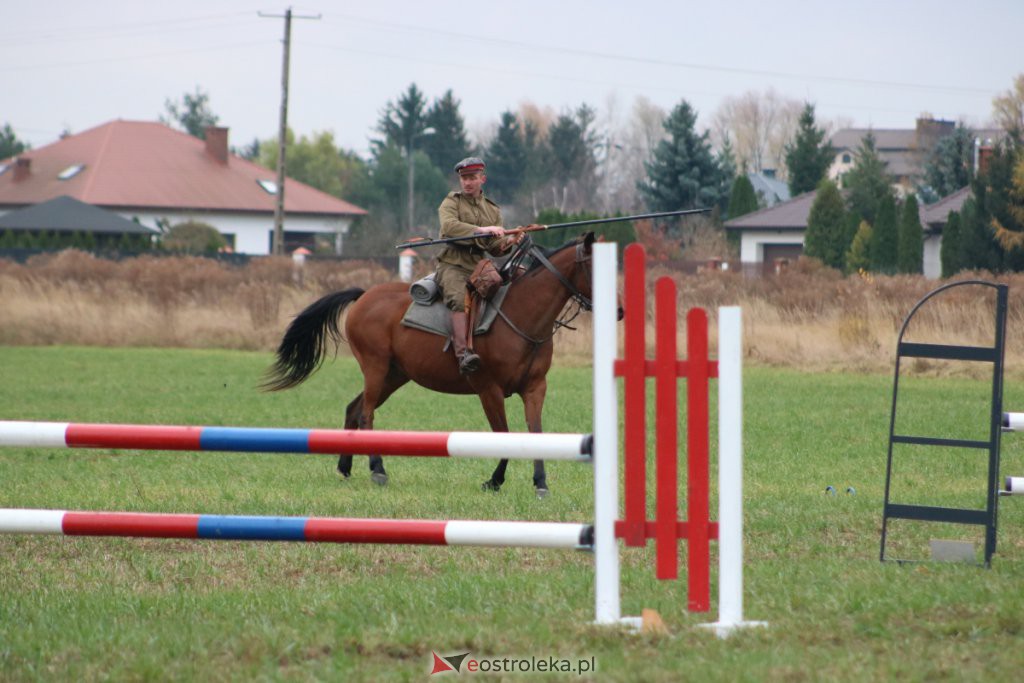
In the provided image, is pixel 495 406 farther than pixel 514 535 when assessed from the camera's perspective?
Yes

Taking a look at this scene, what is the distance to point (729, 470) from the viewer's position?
5.34 meters

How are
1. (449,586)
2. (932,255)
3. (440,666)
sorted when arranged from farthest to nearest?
(932,255) → (449,586) → (440,666)

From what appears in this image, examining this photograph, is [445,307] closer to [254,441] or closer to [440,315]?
[440,315]

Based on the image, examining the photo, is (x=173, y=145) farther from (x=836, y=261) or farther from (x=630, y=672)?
(x=630, y=672)

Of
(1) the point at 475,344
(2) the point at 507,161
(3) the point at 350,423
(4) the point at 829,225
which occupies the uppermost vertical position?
(2) the point at 507,161

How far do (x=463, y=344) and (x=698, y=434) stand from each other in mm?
6284

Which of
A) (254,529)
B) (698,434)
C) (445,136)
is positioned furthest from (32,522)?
(445,136)

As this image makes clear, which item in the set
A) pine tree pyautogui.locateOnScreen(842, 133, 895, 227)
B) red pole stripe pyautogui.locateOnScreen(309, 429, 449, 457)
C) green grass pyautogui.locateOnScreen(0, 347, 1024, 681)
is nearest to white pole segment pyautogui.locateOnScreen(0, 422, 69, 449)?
green grass pyautogui.locateOnScreen(0, 347, 1024, 681)

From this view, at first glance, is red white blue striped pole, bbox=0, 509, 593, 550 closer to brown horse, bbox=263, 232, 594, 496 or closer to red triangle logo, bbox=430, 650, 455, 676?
red triangle logo, bbox=430, 650, 455, 676

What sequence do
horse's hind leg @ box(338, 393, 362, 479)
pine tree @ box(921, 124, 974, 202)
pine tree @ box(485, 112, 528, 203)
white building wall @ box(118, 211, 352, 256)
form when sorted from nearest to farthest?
horse's hind leg @ box(338, 393, 362, 479) → pine tree @ box(921, 124, 974, 202) → white building wall @ box(118, 211, 352, 256) → pine tree @ box(485, 112, 528, 203)

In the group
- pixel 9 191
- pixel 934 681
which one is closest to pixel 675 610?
pixel 934 681

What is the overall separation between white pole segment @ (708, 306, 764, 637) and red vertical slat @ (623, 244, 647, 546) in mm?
325

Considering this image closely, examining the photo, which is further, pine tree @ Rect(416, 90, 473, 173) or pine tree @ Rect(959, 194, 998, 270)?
Answer: pine tree @ Rect(416, 90, 473, 173)

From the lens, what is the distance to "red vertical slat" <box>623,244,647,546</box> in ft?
17.5
